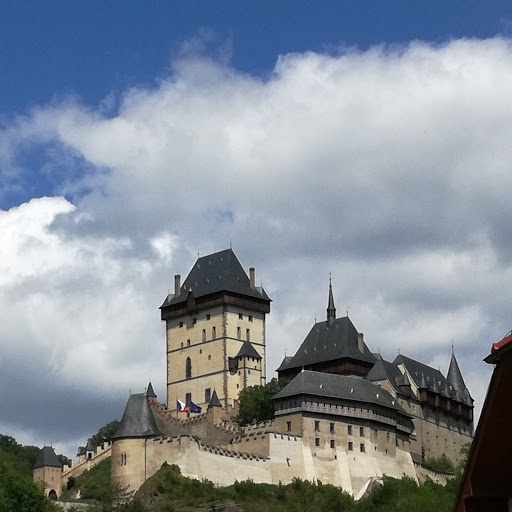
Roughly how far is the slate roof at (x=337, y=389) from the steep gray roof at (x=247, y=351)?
33.2ft

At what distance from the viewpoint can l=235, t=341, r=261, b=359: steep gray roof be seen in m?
97.2

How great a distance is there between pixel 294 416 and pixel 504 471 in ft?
251

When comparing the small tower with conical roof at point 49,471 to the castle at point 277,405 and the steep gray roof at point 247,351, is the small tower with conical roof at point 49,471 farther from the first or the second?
the steep gray roof at point 247,351

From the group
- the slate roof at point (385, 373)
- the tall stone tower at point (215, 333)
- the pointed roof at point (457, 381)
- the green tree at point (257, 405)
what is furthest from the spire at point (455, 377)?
the green tree at point (257, 405)

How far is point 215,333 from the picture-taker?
99000 mm

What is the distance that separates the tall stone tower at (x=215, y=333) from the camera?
97000 millimetres

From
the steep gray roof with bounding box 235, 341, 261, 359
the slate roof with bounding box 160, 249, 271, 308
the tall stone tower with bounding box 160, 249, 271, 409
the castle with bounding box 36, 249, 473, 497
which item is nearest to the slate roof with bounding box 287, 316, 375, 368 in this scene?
the castle with bounding box 36, 249, 473, 497

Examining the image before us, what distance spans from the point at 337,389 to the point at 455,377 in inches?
1093

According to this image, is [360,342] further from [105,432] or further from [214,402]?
[105,432]

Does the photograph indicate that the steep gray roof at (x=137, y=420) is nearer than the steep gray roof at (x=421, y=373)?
Yes

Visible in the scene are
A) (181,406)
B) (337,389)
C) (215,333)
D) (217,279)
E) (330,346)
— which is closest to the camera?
(337,389)

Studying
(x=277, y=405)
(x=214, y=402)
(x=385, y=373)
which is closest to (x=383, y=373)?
(x=385, y=373)

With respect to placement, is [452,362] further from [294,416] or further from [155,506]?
[155,506]

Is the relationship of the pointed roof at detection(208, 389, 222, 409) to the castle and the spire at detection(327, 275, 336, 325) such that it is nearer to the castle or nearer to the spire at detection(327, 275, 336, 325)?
the castle
